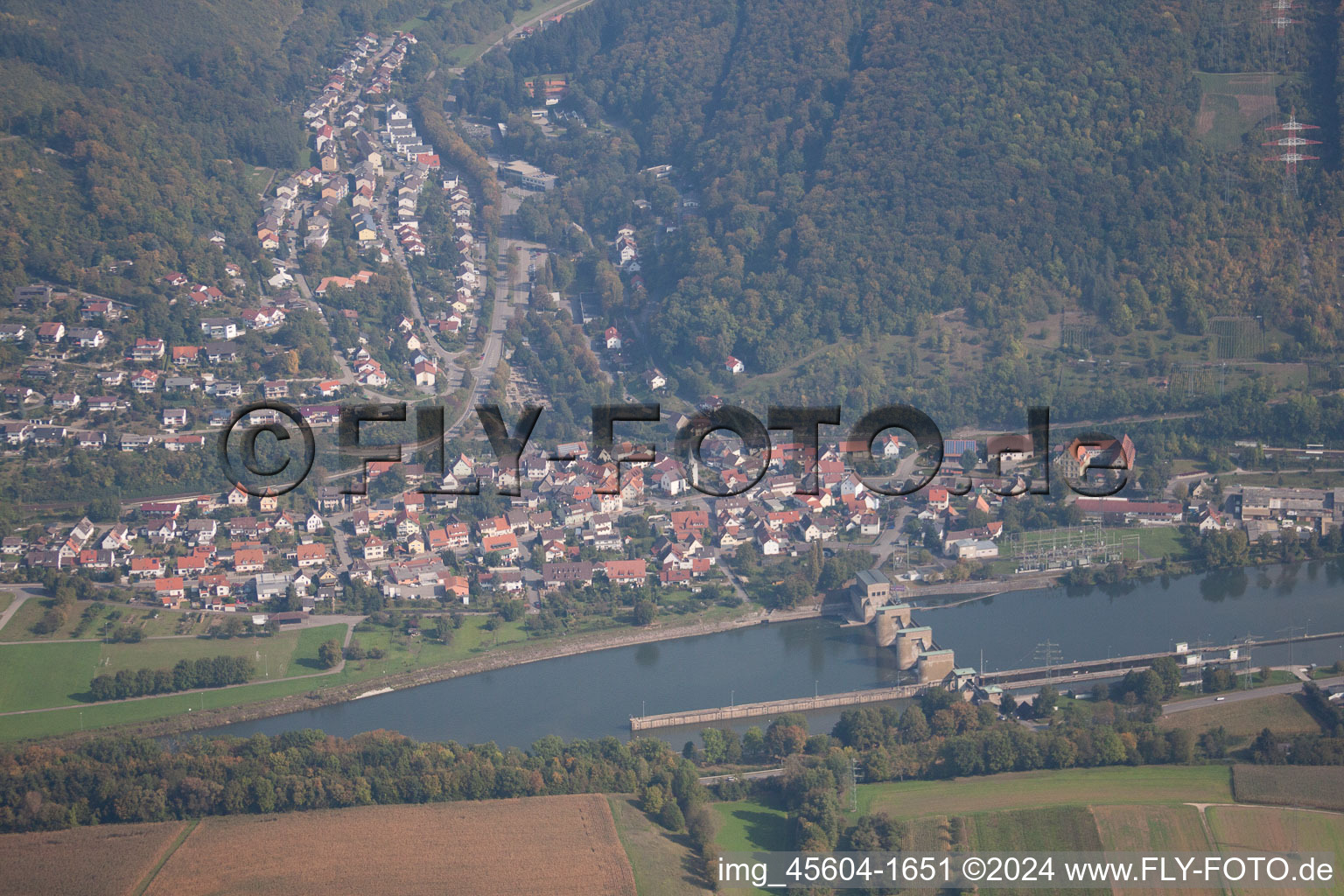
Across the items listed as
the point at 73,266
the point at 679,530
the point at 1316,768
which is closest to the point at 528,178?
the point at 73,266

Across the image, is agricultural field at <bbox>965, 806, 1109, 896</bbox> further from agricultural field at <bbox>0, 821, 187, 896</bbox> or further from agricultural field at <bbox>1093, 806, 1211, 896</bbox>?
agricultural field at <bbox>0, 821, 187, 896</bbox>

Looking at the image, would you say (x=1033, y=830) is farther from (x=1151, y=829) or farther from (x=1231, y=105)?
(x=1231, y=105)

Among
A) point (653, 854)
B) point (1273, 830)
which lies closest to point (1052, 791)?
point (1273, 830)

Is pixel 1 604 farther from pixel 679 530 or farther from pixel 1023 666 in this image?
pixel 1023 666

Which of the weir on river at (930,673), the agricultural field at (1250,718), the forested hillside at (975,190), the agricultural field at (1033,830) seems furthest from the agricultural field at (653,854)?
the forested hillside at (975,190)

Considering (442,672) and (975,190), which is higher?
(975,190)

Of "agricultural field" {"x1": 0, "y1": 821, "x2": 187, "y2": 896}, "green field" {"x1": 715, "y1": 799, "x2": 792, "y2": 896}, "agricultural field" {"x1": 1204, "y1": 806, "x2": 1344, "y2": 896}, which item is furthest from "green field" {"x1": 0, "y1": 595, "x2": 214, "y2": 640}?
"agricultural field" {"x1": 1204, "y1": 806, "x2": 1344, "y2": 896}
